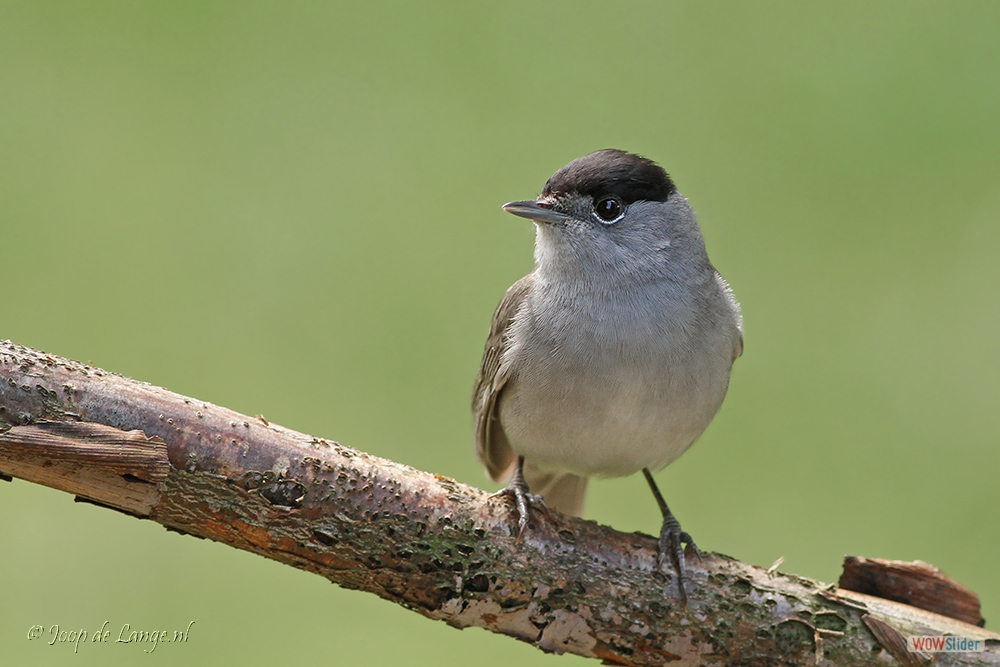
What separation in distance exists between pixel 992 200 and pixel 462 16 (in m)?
3.57

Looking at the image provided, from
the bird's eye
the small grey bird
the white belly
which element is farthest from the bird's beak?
the white belly

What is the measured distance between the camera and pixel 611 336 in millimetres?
3516

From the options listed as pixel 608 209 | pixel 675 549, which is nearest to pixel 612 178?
pixel 608 209

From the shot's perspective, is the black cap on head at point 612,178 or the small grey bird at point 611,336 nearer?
the small grey bird at point 611,336

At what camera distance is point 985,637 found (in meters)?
3.36

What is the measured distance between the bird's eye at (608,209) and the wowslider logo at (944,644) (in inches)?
74.2

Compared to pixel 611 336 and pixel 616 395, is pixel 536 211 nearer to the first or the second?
pixel 611 336

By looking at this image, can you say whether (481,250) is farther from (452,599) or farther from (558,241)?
(452,599)

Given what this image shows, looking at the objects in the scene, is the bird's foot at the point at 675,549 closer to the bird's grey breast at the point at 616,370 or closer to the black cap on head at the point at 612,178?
the bird's grey breast at the point at 616,370

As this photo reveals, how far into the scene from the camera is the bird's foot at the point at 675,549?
3.32 m

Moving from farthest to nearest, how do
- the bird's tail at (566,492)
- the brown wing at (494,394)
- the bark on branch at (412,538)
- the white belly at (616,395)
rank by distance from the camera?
the bird's tail at (566,492) < the brown wing at (494,394) < the white belly at (616,395) < the bark on branch at (412,538)

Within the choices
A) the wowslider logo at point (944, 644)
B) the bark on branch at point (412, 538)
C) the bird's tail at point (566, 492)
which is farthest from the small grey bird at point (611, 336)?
the wowslider logo at point (944, 644)

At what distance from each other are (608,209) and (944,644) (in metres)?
2.01

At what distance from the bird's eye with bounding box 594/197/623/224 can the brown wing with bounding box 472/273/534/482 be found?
0.40m
